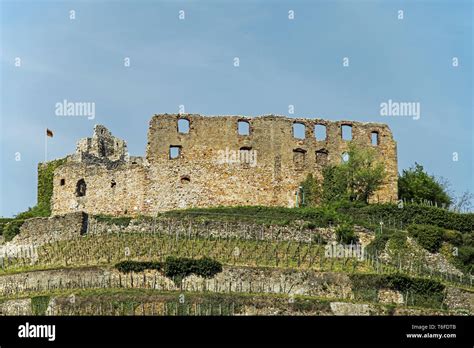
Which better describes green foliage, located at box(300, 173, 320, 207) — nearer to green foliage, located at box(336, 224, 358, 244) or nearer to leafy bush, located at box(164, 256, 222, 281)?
green foliage, located at box(336, 224, 358, 244)

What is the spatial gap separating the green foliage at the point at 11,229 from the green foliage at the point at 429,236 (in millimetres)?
19817

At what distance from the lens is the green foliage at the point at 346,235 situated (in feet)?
205

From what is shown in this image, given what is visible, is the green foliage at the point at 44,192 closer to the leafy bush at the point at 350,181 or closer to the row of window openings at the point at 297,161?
the row of window openings at the point at 297,161

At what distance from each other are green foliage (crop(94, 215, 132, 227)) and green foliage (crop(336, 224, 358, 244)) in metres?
10.4

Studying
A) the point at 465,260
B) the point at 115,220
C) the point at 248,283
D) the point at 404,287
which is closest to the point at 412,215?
the point at 465,260

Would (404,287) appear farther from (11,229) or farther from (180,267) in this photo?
(11,229)

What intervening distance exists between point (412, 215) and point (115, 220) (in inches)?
594

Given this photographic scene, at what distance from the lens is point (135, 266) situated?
5709cm

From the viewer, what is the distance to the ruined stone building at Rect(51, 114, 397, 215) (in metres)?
68.7

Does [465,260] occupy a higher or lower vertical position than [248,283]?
higher

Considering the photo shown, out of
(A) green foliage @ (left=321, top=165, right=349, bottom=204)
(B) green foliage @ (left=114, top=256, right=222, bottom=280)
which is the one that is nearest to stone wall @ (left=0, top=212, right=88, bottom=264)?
(B) green foliage @ (left=114, top=256, right=222, bottom=280)
